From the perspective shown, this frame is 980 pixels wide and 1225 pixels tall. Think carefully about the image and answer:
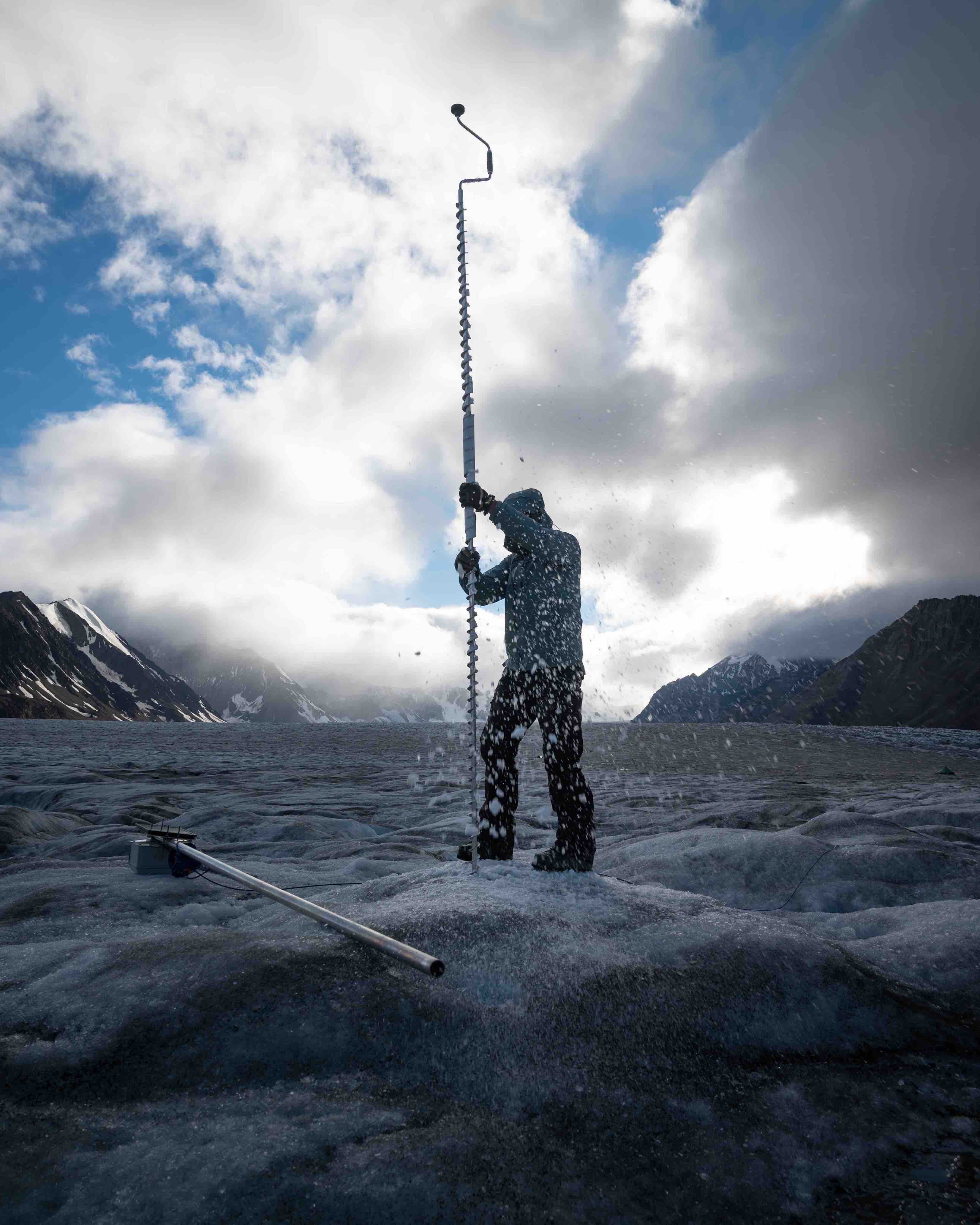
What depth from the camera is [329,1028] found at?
1.73 meters

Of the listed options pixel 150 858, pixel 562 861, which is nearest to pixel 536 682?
pixel 562 861

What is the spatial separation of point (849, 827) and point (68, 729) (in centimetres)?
5153

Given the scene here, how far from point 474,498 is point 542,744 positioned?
4.67 feet

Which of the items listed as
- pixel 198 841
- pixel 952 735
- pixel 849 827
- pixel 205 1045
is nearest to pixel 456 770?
pixel 198 841

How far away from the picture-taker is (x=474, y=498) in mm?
3510

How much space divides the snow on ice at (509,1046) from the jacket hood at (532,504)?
2080 mm

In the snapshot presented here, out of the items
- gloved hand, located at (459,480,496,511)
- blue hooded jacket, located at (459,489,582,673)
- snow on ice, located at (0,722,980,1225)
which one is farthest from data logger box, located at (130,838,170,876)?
gloved hand, located at (459,480,496,511)

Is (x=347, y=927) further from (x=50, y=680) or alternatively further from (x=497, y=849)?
(x=50, y=680)

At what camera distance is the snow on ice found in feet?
4.04

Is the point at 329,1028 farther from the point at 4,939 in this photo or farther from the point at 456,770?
the point at 456,770

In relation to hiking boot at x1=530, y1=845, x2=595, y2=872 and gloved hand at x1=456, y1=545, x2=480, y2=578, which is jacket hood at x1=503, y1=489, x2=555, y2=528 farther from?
hiking boot at x1=530, y1=845, x2=595, y2=872

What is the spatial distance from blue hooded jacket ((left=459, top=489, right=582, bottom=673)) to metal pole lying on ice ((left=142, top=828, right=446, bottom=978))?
5.59ft

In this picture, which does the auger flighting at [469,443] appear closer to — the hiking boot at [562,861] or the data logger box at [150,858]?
the hiking boot at [562,861]

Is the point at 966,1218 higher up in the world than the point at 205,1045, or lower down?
lower down
